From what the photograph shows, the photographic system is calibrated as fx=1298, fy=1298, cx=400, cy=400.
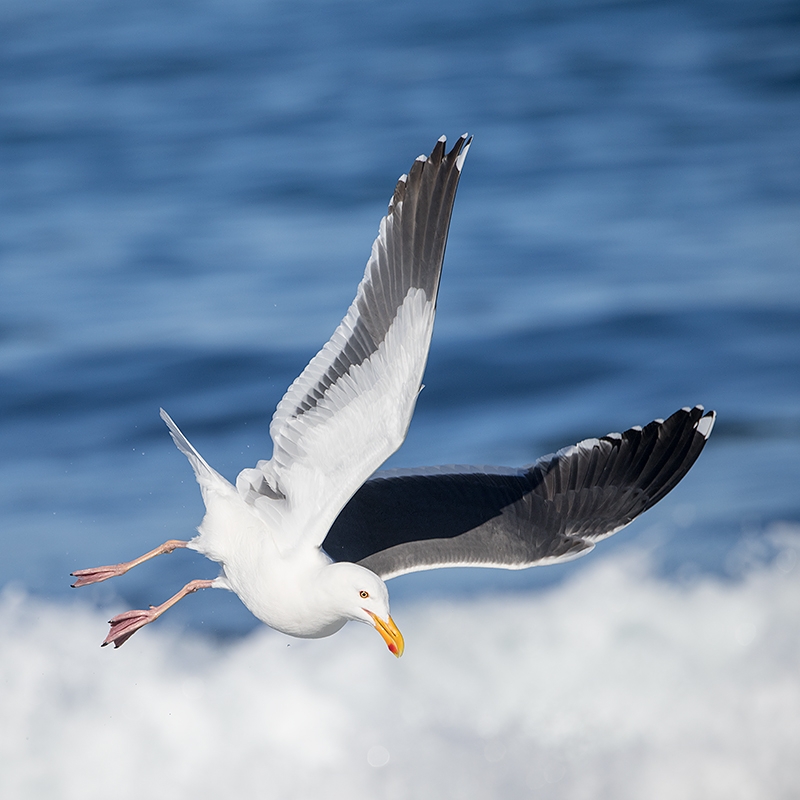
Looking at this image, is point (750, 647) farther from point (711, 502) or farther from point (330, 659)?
point (330, 659)

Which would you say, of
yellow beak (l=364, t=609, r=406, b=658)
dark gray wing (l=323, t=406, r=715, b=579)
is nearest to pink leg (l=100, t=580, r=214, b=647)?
dark gray wing (l=323, t=406, r=715, b=579)

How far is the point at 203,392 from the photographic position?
12039 millimetres

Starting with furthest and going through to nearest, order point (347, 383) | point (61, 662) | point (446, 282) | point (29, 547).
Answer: point (446, 282), point (29, 547), point (61, 662), point (347, 383)

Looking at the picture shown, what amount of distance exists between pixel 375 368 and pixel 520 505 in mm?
1642

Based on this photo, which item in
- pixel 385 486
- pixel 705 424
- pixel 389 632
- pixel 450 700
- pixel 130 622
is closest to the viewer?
pixel 389 632

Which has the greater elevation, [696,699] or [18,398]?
[18,398]

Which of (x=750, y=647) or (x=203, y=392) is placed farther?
(x=203, y=392)

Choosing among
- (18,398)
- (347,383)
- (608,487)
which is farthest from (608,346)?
→ (347,383)

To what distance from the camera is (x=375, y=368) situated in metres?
4.87

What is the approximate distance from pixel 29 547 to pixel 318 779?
3110 millimetres

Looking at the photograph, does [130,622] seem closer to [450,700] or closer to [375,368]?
[375,368]

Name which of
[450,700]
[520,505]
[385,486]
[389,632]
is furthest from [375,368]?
[450,700]

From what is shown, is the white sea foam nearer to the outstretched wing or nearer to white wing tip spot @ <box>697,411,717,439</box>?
white wing tip spot @ <box>697,411,717,439</box>

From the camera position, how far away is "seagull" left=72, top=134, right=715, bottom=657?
15.8 feet
